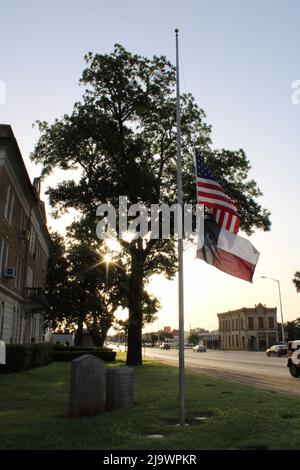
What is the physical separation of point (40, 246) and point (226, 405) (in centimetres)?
3845

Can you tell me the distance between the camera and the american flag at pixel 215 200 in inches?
408

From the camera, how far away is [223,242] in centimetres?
1038

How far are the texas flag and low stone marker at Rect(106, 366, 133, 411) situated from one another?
132 inches

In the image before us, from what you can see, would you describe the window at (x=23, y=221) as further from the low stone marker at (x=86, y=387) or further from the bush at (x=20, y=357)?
the low stone marker at (x=86, y=387)

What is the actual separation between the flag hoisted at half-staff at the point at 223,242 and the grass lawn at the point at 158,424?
312cm

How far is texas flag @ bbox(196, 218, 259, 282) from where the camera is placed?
33.9 feet

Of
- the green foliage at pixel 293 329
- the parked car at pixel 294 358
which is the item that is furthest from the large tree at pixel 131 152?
the green foliage at pixel 293 329

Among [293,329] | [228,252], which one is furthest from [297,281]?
[228,252]

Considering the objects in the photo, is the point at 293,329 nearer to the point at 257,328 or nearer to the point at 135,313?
the point at 257,328

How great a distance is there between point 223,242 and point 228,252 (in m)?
0.25

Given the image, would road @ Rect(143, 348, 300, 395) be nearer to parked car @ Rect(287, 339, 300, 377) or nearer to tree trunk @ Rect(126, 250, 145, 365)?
parked car @ Rect(287, 339, 300, 377)

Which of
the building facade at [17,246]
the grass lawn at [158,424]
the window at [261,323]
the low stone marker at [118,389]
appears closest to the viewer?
the grass lawn at [158,424]

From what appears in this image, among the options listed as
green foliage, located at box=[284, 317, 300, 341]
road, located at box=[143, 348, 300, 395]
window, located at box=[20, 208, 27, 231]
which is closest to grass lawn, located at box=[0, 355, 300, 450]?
road, located at box=[143, 348, 300, 395]
